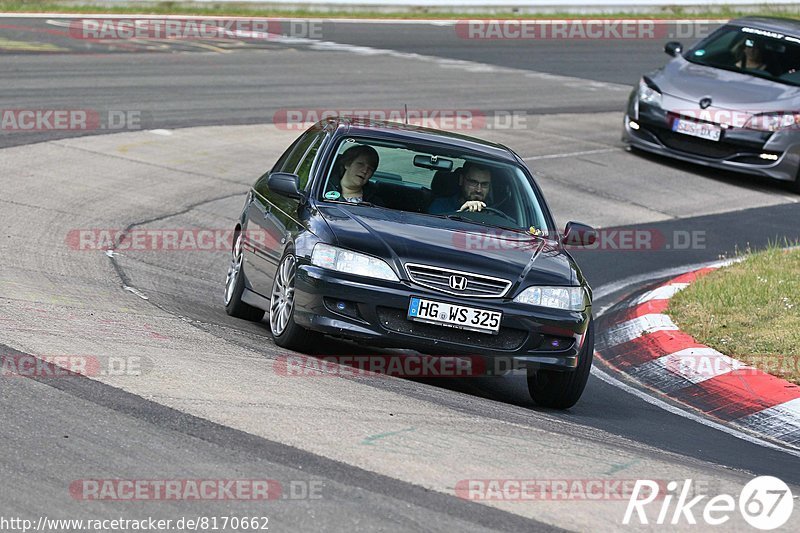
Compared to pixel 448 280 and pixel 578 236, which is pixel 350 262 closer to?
pixel 448 280

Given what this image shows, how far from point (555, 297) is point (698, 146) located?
973 centimetres

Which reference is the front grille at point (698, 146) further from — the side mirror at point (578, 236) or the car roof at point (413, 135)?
the side mirror at point (578, 236)

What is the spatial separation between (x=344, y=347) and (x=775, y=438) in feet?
8.64

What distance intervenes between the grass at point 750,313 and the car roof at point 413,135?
6.34ft

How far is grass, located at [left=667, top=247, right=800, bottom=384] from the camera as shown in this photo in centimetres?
936

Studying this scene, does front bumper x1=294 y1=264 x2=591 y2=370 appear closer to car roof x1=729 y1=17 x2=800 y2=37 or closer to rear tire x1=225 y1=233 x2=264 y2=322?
rear tire x1=225 y1=233 x2=264 y2=322

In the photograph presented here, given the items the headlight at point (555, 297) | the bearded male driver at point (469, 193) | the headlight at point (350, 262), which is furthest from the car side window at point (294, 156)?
the headlight at point (555, 297)

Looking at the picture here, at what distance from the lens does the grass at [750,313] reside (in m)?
9.36

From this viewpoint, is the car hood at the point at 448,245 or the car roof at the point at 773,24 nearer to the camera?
the car hood at the point at 448,245

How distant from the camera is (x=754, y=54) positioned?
18172 mm

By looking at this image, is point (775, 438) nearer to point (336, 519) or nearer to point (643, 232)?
point (336, 519)

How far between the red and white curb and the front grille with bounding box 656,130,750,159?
6.27 metres

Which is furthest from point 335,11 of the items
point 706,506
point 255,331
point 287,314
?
point 706,506

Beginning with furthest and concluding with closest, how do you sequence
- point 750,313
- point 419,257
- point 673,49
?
point 673,49 → point 750,313 → point 419,257
